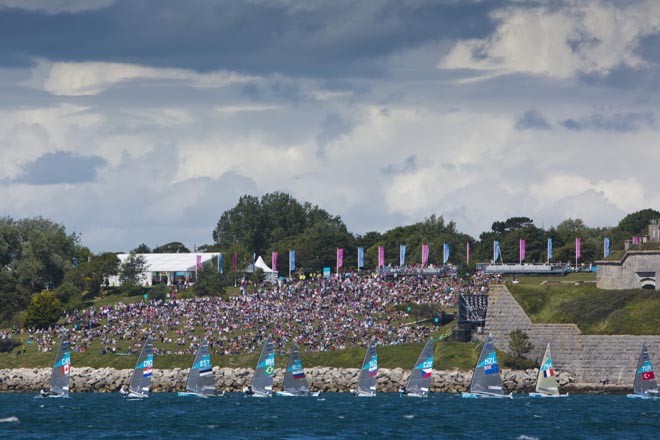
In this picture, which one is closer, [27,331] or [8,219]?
[27,331]

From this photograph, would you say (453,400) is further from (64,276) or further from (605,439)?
(64,276)

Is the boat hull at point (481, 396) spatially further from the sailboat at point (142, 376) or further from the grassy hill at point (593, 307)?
the sailboat at point (142, 376)

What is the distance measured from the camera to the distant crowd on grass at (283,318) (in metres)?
120

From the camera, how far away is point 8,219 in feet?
628

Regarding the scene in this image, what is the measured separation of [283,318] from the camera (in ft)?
415

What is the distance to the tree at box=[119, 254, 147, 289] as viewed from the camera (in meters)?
171

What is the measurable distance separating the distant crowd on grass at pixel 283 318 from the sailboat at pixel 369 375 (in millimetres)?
14332

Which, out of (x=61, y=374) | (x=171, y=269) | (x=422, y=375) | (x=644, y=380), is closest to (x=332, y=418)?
(x=422, y=375)

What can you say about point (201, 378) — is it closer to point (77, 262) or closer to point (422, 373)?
point (422, 373)

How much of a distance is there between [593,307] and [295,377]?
2740 cm

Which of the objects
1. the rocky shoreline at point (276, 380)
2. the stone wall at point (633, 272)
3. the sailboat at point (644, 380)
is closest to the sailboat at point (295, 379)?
the rocky shoreline at point (276, 380)

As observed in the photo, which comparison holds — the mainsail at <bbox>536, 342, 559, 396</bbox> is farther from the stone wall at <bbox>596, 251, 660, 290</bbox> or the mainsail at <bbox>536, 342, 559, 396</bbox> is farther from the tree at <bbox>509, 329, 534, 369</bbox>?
the stone wall at <bbox>596, 251, 660, 290</bbox>

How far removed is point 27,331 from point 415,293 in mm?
40248

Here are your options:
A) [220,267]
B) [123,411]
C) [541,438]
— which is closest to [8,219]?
[220,267]
